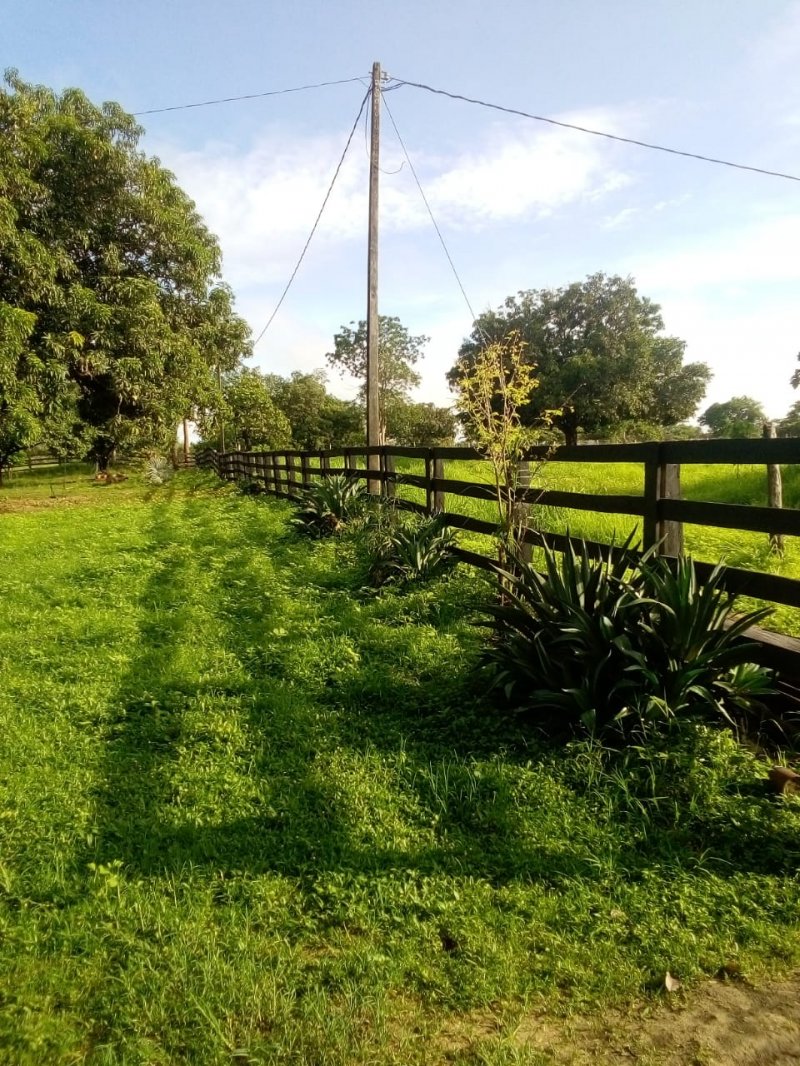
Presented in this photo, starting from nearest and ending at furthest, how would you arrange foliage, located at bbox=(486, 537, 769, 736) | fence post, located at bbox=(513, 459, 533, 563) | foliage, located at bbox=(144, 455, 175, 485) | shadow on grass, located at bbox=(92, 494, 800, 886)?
1. shadow on grass, located at bbox=(92, 494, 800, 886)
2. foliage, located at bbox=(486, 537, 769, 736)
3. fence post, located at bbox=(513, 459, 533, 563)
4. foliage, located at bbox=(144, 455, 175, 485)

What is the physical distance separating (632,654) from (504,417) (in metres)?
2.15

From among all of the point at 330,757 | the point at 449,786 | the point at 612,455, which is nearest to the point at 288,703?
the point at 330,757

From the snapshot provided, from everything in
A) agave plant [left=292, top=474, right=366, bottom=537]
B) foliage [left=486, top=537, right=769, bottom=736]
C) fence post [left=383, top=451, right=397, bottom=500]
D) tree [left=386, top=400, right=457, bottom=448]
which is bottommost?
foliage [left=486, top=537, right=769, bottom=736]

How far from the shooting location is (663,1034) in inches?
63.1

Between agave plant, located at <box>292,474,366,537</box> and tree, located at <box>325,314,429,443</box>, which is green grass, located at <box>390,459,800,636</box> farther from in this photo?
tree, located at <box>325,314,429,443</box>

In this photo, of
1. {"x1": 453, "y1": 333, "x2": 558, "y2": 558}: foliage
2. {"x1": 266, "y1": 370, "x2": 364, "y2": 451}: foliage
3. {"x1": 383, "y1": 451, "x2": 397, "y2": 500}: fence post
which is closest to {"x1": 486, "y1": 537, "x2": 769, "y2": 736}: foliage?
{"x1": 453, "y1": 333, "x2": 558, "y2": 558}: foliage

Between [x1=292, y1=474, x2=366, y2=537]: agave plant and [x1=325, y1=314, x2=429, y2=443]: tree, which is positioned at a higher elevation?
[x1=325, y1=314, x2=429, y2=443]: tree

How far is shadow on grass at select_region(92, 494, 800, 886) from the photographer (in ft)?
7.52

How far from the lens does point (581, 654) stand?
3.07 metres

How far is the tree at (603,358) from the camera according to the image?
33500 mm

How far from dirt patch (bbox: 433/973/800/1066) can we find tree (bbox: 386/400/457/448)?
4446 cm

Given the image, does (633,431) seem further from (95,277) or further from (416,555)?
(416,555)

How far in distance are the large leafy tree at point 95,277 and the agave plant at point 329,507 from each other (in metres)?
12.6

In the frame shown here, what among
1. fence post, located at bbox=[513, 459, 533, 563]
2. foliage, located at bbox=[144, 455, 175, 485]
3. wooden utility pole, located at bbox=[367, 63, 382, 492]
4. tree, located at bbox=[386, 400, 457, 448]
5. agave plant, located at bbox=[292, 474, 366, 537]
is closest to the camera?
fence post, located at bbox=[513, 459, 533, 563]
